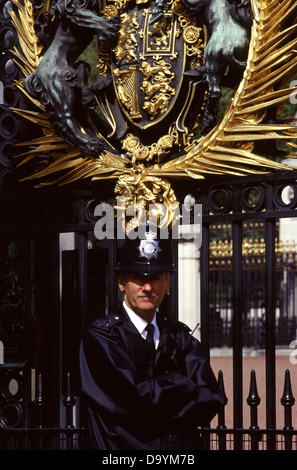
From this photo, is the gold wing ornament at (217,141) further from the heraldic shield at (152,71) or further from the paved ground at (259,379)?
the paved ground at (259,379)

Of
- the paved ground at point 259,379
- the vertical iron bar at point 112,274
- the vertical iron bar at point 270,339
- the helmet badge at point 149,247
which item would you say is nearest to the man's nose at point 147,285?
the helmet badge at point 149,247

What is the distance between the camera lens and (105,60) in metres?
6.50

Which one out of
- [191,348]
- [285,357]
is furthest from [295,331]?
[191,348]

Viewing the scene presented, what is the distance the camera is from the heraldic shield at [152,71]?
243 inches

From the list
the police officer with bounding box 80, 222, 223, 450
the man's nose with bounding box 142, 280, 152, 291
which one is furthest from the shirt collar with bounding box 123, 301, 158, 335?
the man's nose with bounding box 142, 280, 152, 291

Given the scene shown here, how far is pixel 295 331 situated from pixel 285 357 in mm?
567

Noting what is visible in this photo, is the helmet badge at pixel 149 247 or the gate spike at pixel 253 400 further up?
the helmet badge at pixel 149 247

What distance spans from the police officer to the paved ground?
16.5ft

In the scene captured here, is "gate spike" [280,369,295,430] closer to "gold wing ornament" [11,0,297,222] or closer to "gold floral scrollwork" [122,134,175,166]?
"gold wing ornament" [11,0,297,222]

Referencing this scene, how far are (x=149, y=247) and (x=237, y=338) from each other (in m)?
1.05

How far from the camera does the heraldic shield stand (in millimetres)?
6168

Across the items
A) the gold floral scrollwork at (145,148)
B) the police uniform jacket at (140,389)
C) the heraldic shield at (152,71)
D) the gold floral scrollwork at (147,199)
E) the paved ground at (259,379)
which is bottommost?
the paved ground at (259,379)

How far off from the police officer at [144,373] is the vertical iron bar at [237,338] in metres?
0.67
